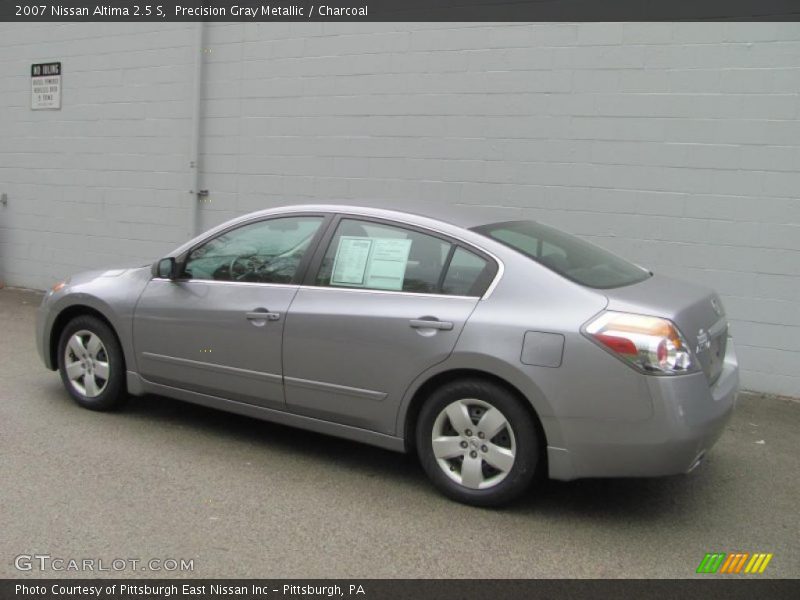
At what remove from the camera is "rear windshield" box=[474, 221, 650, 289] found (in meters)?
3.78

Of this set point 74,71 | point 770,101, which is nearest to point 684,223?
point 770,101

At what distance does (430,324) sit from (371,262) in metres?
0.60

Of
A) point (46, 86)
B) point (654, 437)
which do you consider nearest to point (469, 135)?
point (654, 437)

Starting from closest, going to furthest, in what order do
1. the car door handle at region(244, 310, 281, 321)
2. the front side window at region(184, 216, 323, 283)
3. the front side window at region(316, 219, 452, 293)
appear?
the front side window at region(316, 219, 452, 293) → the car door handle at region(244, 310, 281, 321) → the front side window at region(184, 216, 323, 283)

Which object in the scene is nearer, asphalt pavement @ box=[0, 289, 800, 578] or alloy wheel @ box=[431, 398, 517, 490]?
asphalt pavement @ box=[0, 289, 800, 578]

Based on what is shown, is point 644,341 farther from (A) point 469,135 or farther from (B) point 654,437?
(A) point 469,135

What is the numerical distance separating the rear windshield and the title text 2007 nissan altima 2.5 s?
0.02m

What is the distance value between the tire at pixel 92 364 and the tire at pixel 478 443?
232 cm

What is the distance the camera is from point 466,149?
269 inches

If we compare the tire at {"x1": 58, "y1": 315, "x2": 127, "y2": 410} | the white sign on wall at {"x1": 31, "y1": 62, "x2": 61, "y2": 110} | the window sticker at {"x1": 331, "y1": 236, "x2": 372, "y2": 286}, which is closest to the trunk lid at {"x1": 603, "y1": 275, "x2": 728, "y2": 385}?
the window sticker at {"x1": 331, "y1": 236, "x2": 372, "y2": 286}

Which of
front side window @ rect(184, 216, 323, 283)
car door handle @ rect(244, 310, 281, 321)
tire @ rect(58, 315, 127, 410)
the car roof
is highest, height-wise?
the car roof

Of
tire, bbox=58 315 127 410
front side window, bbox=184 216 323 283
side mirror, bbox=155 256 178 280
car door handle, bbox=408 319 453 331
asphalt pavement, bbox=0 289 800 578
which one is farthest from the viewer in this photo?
tire, bbox=58 315 127 410
